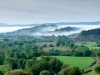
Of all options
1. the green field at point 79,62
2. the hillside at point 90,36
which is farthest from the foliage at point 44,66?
the hillside at point 90,36

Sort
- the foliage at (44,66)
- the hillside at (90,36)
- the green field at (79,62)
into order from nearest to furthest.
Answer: the foliage at (44,66) < the green field at (79,62) < the hillside at (90,36)

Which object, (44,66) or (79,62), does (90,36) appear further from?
(44,66)

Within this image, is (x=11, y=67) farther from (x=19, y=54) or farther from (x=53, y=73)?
(x=19, y=54)

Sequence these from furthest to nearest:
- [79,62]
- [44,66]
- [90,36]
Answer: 1. [90,36]
2. [79,62]
3. [44,66]

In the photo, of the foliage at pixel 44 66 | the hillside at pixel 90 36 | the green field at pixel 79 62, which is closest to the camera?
the foliage at pixel 44 66

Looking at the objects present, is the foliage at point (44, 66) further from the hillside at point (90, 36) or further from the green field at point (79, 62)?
the hillside at point (90, 36)

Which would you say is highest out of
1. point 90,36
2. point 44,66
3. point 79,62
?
point 44,66

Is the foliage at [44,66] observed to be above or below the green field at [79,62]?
above

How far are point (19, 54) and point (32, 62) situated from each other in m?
24.7

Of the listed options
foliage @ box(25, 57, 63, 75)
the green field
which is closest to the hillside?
the green field

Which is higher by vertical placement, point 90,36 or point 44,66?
point 44,66

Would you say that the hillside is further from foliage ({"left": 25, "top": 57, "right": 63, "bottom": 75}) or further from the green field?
foliage ({"left": 25, "top": 57, "right": 63, "bottom": 75})

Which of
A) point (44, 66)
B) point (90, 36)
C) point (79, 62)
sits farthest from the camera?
point (90, 36)

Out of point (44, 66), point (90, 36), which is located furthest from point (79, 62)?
point (90, 36)
